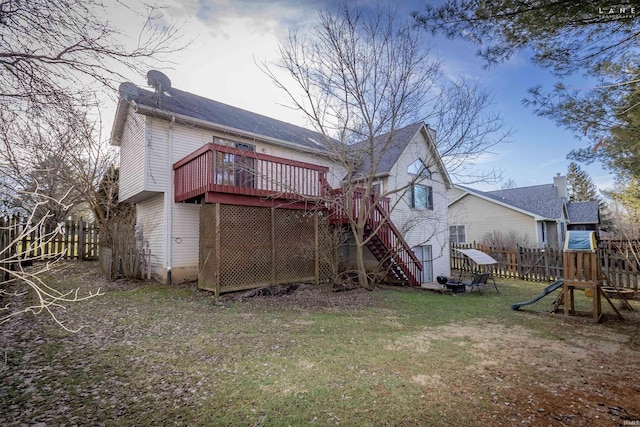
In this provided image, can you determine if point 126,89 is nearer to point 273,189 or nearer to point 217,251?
point 217,251

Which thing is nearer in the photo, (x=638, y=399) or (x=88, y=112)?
(x=638, y=399)

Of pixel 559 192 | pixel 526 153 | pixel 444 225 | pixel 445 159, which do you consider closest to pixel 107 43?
pixel 445 159

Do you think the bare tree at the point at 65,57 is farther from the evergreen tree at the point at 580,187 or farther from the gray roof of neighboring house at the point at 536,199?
the evergreen tree at the point at 580,187

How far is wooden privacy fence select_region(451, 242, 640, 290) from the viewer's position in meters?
10.5

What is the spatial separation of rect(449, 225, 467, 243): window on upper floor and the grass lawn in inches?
575

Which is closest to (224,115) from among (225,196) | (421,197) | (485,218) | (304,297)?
(225,196)

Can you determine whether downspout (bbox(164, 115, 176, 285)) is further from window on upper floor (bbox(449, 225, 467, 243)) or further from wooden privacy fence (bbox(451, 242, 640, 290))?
window on upper floor (bbox(449, 225, 467, 243))

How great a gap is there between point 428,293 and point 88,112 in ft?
32.6

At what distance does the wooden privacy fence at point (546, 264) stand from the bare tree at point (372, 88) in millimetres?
6102

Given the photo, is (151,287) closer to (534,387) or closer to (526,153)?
(534,387)

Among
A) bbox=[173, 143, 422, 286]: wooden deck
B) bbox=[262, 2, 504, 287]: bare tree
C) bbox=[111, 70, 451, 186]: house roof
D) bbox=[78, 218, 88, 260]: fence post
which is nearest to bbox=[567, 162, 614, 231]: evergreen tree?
bbox=[111, 70, 451, 186]: house roof

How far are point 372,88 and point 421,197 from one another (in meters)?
6.57

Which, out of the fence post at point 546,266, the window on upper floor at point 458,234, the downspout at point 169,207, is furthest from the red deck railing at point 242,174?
the window on upper floor at point 458,234

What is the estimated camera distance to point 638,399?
338 centimetres
